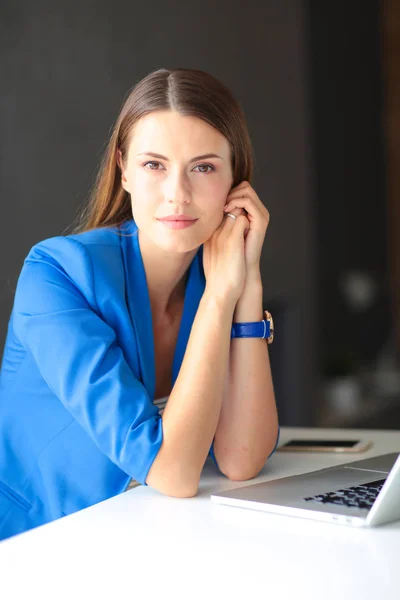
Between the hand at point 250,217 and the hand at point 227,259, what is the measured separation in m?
0.01

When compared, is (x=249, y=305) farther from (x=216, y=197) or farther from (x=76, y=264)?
(x=76, y=264)

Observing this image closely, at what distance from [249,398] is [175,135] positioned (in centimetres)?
49

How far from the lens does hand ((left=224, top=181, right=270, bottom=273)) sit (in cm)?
157

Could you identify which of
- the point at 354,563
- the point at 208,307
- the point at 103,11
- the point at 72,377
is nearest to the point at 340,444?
the point at 208,307

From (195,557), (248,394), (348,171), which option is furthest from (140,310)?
(348,171)

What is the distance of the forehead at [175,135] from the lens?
1.41 meters

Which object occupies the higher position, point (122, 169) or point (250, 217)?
point (122, 169)

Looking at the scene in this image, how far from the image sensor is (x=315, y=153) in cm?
460

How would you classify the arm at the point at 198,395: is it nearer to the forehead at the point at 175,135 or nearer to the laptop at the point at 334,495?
the laptop at the point at 334,495

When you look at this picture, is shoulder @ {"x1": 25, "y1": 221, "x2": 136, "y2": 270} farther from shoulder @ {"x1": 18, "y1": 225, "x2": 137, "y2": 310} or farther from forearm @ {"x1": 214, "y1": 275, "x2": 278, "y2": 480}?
forearm @ {"x1": 214, "y1": 275, "x2": 278, "y2": 480}

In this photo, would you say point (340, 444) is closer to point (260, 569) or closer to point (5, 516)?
point (5, 516)

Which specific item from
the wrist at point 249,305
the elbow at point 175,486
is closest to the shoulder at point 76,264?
the wrist at point 249,305

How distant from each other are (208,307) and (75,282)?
239 mm

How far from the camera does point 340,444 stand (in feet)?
5.33
